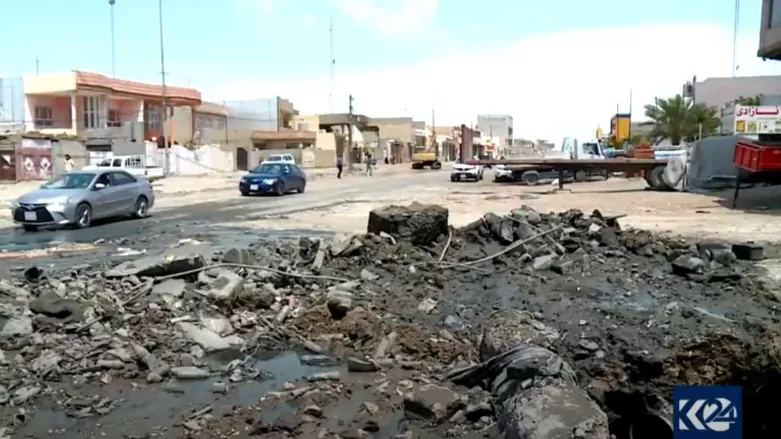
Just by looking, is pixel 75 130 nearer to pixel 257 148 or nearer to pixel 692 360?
pixel 257 148

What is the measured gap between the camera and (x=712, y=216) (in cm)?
2086

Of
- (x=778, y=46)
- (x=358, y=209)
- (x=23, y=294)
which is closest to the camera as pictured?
(x=23, y=294)

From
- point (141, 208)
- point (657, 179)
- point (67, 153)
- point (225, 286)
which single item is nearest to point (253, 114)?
point (67, 153)

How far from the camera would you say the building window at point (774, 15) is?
80.3ft

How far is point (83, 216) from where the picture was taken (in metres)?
20.0

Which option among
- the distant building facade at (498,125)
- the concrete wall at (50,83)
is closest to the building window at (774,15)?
the concrete wall at (50,83)

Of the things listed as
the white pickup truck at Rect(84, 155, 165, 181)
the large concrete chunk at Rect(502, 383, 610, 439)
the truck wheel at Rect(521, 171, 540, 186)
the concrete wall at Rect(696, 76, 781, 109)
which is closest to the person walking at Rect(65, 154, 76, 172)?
the white pickup truck at Rect(84, 155, 165, 181)

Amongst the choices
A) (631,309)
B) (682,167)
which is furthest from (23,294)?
(682,167)

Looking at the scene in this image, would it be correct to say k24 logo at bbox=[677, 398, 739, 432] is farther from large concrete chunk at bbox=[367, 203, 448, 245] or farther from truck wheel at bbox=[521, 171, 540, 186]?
truck wheel at bbox=[521, 171, 540, 186]

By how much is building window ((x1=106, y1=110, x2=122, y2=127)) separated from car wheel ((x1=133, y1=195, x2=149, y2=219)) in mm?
39440

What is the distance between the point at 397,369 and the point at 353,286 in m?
3.09

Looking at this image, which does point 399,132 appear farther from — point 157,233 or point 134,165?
point 157,233

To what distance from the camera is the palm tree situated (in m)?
61.0

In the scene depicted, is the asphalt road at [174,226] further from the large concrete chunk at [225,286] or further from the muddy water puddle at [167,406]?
the muddy water puddle at [167,406]
